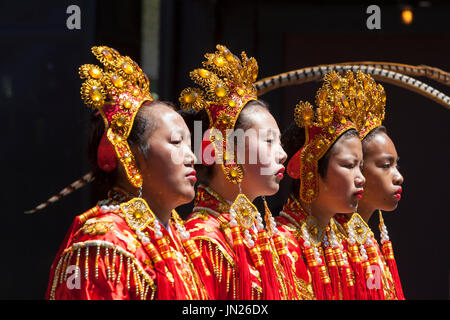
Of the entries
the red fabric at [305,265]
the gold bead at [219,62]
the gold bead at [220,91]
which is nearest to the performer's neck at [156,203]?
the gold bead at [220,91]

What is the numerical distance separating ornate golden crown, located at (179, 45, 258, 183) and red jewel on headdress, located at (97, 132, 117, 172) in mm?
559

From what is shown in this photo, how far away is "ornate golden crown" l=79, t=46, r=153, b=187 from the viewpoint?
3039 mm

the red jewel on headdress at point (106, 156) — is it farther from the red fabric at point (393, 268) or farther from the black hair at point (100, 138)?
the red fabric at point (393, 268)

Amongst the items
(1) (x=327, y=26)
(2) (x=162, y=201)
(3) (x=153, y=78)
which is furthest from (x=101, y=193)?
(1) (x=327, y=26)

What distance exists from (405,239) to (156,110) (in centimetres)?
317

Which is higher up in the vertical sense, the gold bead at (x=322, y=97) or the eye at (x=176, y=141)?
the gold bead at (x=322, y=97)

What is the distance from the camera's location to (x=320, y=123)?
3.96 metres

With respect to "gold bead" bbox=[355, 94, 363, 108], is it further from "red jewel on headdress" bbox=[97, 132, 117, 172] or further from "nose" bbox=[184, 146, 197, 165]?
"red jewel on headdress" bbox=[97, 132, 117, 172]

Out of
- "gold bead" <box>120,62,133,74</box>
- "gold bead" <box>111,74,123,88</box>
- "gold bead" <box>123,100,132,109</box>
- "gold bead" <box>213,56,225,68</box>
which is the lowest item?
"gold bead" <box>123,100,132,109</box>

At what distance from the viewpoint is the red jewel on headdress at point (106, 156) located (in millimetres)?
3051

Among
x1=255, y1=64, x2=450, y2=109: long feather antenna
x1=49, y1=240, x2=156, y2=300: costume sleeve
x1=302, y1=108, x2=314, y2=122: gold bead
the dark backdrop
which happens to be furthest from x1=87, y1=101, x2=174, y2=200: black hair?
the dark backdrop

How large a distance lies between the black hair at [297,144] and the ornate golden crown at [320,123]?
24mm

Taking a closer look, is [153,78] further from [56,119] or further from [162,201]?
[162,201]
